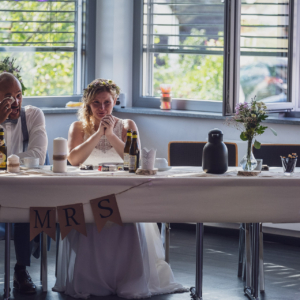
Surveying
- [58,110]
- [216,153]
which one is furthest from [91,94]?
[58,110]

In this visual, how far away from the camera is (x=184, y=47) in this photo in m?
4.63

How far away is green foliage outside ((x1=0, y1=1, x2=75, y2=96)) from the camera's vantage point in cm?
442

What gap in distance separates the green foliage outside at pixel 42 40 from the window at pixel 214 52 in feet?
2.06

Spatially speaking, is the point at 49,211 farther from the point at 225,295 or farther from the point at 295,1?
the point at 295,1

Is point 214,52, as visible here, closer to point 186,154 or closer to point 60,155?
point 186,154

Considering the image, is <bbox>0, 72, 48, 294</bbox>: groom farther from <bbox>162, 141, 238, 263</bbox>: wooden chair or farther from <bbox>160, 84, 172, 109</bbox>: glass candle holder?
<bbox>160, 84, 172, 109</bbox>: glass candle holder

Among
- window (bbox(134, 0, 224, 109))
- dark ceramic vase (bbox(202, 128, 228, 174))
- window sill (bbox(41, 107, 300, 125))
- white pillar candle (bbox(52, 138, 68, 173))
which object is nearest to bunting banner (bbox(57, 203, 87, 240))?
white pillar candle (bbox(52, 138, 68, 173))

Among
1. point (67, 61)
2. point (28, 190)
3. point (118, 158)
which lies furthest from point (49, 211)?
point (67, 61)

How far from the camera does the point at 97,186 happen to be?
237 cm

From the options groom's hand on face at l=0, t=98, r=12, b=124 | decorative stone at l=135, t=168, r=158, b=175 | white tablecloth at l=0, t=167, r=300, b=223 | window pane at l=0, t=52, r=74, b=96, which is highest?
window pane at l=0, t=52, r=74, b=96

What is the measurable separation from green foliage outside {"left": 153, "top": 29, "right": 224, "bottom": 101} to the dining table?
7.27 ft

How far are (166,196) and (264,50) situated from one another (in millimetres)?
2125

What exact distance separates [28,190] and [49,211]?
13cm

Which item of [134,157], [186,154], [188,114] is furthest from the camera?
[188,114]
